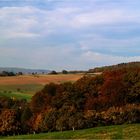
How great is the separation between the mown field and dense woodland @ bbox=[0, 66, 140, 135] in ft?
67.3

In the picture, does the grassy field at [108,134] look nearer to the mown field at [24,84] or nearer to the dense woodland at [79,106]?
the dense woodland at [79,106]

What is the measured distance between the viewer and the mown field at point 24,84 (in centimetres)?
9486

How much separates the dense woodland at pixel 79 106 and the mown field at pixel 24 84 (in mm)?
20514

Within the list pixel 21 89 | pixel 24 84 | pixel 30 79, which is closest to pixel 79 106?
pixel 21 89

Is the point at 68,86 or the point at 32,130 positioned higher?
the point at 68,86

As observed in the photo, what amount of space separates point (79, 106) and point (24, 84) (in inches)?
1546

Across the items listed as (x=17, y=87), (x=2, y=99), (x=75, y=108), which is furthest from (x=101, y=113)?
(x=17, y=87)

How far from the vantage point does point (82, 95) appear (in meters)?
68.8

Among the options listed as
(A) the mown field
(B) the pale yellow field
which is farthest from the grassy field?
(B) the pale yellow field

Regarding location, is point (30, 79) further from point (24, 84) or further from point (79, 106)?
point (79, 106)

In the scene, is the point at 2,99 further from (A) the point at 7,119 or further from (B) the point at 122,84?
(B) the point at 122,84

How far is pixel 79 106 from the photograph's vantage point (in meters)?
65.5

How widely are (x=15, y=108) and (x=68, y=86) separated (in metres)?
9.53

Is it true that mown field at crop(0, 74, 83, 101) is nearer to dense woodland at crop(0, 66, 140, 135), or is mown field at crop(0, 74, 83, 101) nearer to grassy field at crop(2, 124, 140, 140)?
dense woodland at crop(0, 66, 140, 135)
